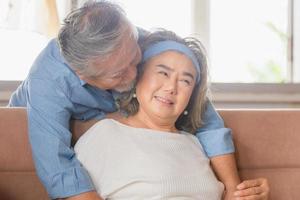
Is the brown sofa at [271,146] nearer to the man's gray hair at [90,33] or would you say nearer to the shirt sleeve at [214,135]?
the shirt sleeve at [214,135]

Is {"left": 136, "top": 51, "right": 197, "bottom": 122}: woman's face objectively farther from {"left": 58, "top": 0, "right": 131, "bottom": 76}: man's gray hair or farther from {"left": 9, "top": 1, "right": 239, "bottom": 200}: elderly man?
{"left": 58, "top": 0, "right": 131, "bottom": 76}: man's gray hair

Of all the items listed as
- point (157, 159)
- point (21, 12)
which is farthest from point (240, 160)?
point (21, 12)

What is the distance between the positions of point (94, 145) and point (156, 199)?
0.25 m

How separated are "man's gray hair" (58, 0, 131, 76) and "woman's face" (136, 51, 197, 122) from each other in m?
0.22

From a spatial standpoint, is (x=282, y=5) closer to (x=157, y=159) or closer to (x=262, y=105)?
(x=262, y=105)

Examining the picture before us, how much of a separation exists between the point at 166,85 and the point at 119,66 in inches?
8.4

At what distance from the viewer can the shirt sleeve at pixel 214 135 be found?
160cm

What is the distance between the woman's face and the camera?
4.84ft

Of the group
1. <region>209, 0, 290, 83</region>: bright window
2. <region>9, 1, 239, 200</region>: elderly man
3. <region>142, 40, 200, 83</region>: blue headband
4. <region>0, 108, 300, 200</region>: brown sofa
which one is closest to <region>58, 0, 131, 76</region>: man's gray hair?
→ <region>9, 1, 239, 200</region>: elderly man

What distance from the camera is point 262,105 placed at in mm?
2623

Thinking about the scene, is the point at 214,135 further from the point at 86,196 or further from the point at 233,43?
the point at 233,43

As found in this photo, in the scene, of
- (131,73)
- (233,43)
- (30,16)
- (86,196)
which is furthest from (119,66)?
(233,43)

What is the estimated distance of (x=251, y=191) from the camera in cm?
145

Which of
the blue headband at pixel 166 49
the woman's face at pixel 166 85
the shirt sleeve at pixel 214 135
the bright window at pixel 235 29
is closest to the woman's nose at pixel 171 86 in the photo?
the woman's face at pixel 166 85
